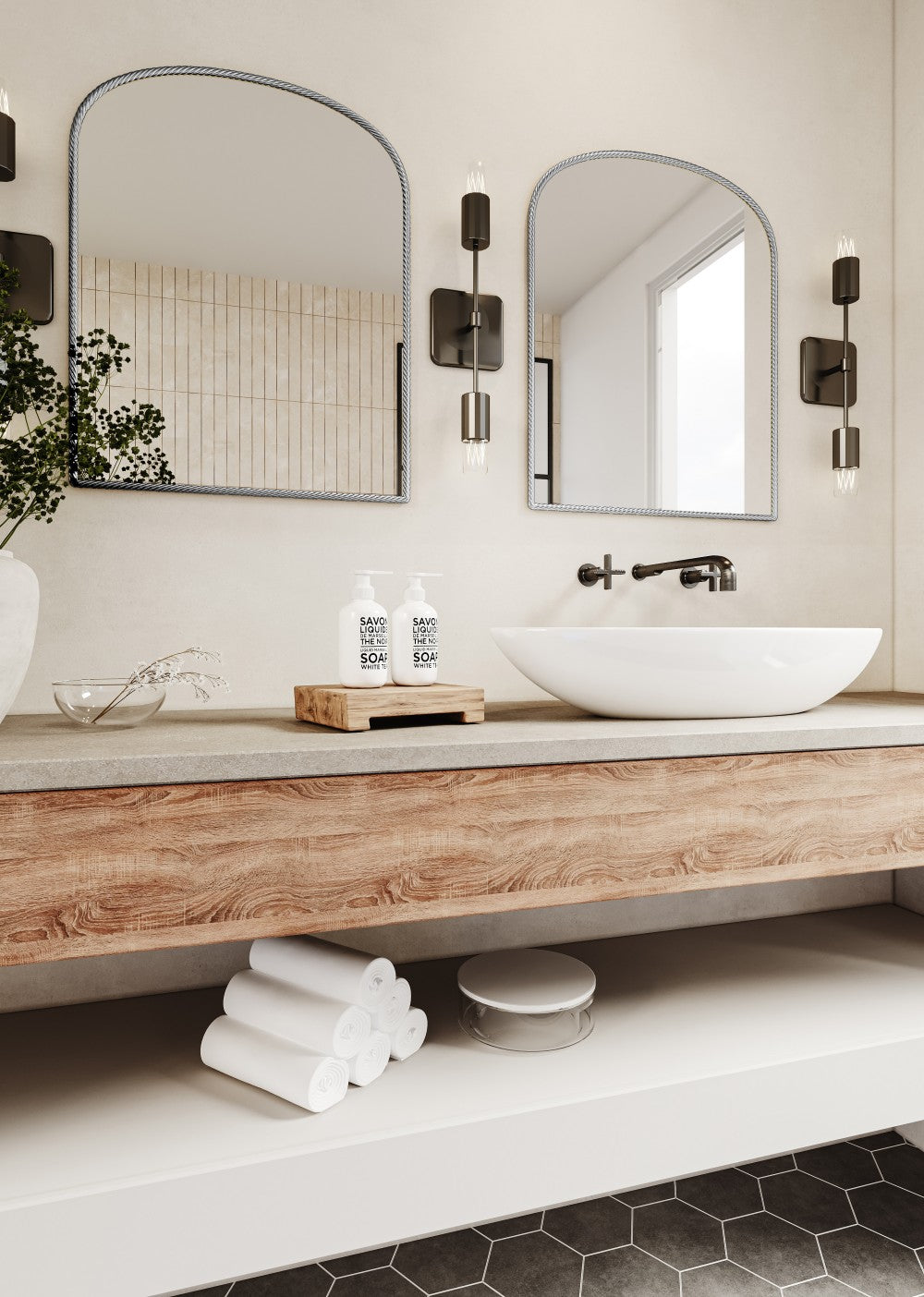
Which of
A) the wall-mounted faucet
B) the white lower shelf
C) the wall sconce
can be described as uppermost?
the wall sconce

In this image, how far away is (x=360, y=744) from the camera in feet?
3.37

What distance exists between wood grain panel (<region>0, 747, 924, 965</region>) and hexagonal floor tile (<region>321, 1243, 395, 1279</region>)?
30.6 inches

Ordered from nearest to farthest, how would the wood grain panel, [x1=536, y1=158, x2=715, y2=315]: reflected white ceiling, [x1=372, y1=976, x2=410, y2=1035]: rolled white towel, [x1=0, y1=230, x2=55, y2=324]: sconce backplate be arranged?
the wood grain panel < [x1=372, y1=976, x2=410, y2=1035]: rolled white towel < [x1=0, y1=230, x2=55, y2=324]: sconce backplate < [x1=536, y1=158, x2=715, y2=315]: reflected white ceiling

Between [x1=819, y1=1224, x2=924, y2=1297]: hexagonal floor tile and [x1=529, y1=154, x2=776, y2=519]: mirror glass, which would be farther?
[x1=529, y1=154, x2=776, y2=519]: mirror glass

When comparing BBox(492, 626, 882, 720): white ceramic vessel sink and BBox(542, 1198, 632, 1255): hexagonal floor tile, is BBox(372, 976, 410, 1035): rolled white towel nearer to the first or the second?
BBox(492, 626, 882, 720): white ceramic vessel sink

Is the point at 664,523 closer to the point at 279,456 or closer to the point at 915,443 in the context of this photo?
the point at 915,443

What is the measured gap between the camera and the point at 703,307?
1.83 meters

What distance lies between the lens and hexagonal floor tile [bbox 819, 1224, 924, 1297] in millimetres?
1326

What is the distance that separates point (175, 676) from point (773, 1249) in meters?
1.36

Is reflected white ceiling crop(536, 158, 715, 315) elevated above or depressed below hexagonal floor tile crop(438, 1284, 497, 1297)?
above

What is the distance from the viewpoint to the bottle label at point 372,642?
4.01 ft

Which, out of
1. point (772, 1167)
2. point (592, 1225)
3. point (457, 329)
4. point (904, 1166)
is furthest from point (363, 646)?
point (904, 1166)

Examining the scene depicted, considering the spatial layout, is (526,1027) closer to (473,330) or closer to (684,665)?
(684,665)

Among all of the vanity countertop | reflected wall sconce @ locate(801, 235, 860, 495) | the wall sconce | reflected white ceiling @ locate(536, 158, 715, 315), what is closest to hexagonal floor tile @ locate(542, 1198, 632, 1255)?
the vanity countertop
